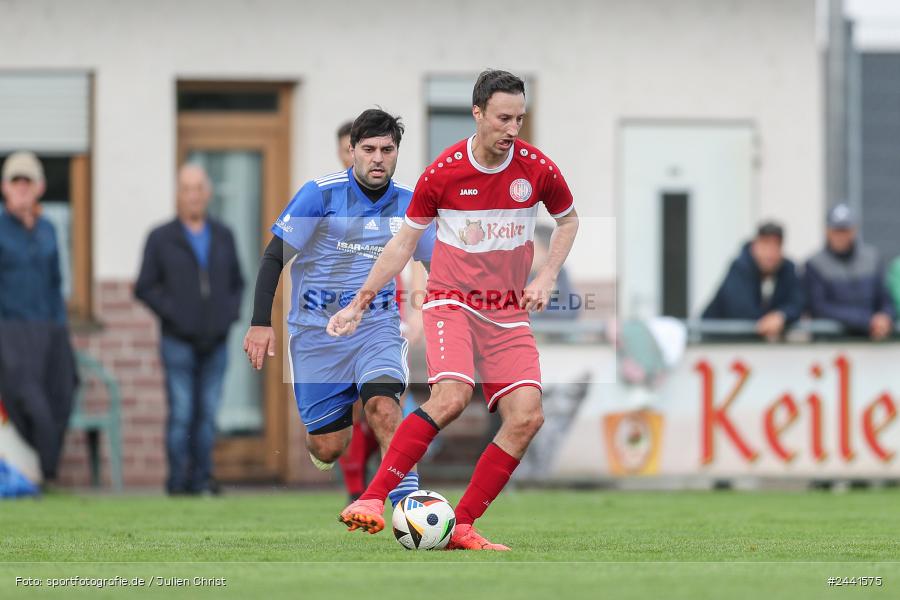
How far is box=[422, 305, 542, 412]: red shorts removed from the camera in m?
8.46

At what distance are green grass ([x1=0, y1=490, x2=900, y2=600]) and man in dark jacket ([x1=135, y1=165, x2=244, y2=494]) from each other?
1074mm

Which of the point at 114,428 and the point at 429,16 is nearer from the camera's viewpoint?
the point at 114,428

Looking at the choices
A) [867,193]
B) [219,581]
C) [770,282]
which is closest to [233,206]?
[770,282]

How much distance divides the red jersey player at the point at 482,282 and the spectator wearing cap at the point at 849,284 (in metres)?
7.23

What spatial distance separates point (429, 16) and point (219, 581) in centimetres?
1085

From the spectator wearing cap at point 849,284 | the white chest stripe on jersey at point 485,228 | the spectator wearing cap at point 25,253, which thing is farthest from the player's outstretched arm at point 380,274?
the spectator wearing cap at point 849,284

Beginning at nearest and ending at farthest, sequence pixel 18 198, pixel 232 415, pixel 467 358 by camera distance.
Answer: pixel 467 358 → pixel 18 198 → pixel 232 415

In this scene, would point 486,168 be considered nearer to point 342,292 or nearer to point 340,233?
point 340,233

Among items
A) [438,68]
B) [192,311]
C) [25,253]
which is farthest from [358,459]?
[438,68]

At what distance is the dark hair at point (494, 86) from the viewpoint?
8.36 m

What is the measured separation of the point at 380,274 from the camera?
8672mm

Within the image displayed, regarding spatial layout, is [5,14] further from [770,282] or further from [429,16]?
[770,282]

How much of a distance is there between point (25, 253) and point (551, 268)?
23.4 ft

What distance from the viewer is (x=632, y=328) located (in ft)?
50.1
